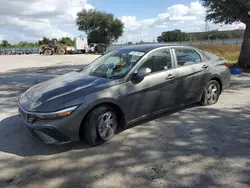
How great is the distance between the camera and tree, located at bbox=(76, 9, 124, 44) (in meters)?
50.5

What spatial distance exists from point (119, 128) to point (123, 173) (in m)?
1.39

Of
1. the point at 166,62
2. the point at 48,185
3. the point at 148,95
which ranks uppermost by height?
the point at 166,62

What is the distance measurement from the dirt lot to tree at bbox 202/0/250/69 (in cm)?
816

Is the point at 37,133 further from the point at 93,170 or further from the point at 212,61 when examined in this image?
the point at 212,61

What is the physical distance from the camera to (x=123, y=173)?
307 centimetres

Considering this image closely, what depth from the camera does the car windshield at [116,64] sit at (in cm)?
421

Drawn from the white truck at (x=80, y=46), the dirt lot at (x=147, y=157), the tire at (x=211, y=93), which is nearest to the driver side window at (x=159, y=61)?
the dirt lot at (x=147, y=157)

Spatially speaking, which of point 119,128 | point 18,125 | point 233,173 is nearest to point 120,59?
point 119,128

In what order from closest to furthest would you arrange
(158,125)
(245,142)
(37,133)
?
(37,133) → (245,142) → (158,125)

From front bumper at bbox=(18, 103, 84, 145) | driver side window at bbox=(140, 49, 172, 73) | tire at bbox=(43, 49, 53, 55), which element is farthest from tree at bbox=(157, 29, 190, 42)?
front bumper at bbox=(18, 103, 84, 145)

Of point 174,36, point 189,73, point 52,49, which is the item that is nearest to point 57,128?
point 189,73

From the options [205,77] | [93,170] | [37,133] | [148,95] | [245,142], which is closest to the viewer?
[93,170]

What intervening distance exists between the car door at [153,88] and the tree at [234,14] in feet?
27.0

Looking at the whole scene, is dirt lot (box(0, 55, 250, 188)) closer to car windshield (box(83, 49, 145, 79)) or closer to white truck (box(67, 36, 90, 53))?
car windshield (box(83, 49, 145, 79))
